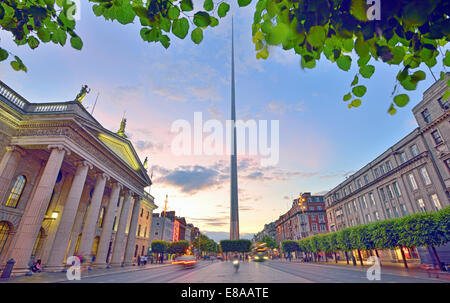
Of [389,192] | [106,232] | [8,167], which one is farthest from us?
[389,192]

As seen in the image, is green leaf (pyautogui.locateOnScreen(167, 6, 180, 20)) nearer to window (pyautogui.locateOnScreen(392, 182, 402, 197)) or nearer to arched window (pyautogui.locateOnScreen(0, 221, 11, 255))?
arched window (pyautogui.locateOnScreen(0, 221, 11, 255))

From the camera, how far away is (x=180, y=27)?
2570 millimetres

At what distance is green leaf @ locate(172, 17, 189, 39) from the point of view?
2.52 meters

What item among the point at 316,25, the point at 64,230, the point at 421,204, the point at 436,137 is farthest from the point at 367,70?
the point at 421,204

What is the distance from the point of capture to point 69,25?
9.25ft

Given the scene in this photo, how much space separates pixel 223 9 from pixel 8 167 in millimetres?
24477

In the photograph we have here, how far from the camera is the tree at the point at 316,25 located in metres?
2.07

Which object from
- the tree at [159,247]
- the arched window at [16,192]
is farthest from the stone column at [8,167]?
the tree at [159,247]

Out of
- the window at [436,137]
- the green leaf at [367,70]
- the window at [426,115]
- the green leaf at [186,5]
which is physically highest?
the window at [426,115]

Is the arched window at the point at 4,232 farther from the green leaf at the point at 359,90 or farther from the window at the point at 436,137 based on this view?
the window at the point at 436,137

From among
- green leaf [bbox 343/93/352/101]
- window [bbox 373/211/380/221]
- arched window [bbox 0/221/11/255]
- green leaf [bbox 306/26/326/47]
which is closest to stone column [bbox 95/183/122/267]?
arched window [bbox 0/221/11/255]

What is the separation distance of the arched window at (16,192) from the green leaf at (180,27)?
25389 millimetres

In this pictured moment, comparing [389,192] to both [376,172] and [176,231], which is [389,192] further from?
[176,231]
